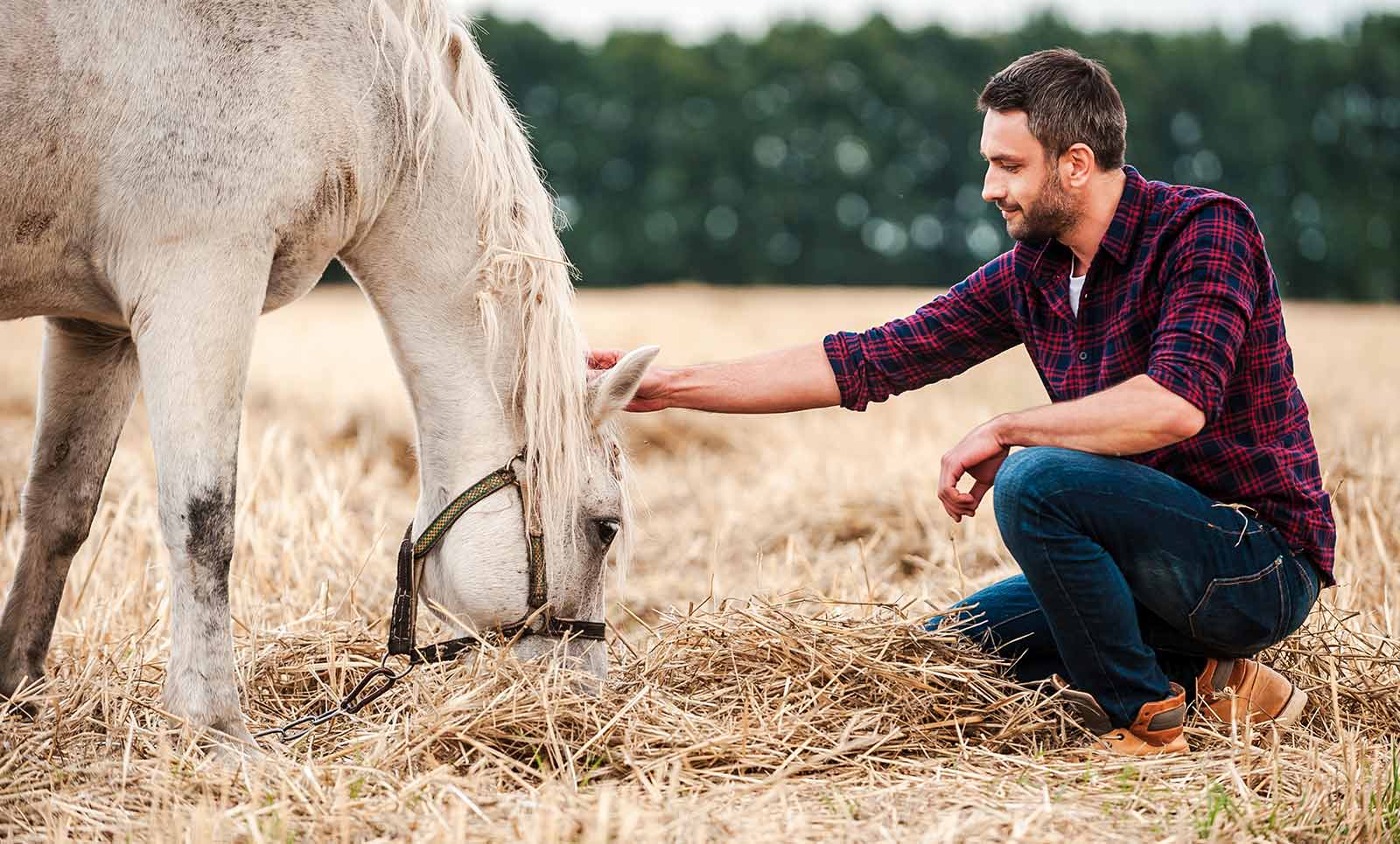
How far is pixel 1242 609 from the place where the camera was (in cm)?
308

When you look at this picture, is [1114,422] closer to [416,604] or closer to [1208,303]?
[1208,303]

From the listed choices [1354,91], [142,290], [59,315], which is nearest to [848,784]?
[142,290]

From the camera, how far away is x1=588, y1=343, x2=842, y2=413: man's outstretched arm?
3.58 metres

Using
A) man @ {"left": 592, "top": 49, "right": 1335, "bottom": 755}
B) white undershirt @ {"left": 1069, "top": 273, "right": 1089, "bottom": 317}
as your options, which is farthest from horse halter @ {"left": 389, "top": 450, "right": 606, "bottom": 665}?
white undershirt @ {"left": 1069, "top": 273, "right": 1089, "bottom": 317}

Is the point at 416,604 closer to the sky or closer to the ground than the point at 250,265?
closer to the ground

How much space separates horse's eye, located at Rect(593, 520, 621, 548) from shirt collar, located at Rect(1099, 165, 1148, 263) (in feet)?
4.71

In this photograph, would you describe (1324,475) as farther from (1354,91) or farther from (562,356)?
(1354,91)

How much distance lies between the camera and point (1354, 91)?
96.3 feet

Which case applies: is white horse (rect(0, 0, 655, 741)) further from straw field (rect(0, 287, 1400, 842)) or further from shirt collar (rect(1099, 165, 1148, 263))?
shirt collar (rect(1099, 165, 1148, 263))

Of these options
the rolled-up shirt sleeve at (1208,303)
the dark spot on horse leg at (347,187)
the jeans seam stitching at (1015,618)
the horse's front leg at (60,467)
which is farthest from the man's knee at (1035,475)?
the horse's front leg at (60,467)

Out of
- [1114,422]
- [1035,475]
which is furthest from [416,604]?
[1114,422]

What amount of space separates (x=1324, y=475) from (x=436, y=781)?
4522mm

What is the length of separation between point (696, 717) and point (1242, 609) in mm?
1378

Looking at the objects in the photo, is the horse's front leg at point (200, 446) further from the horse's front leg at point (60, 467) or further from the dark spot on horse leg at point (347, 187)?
the horse's front leg at point (60, 467)
